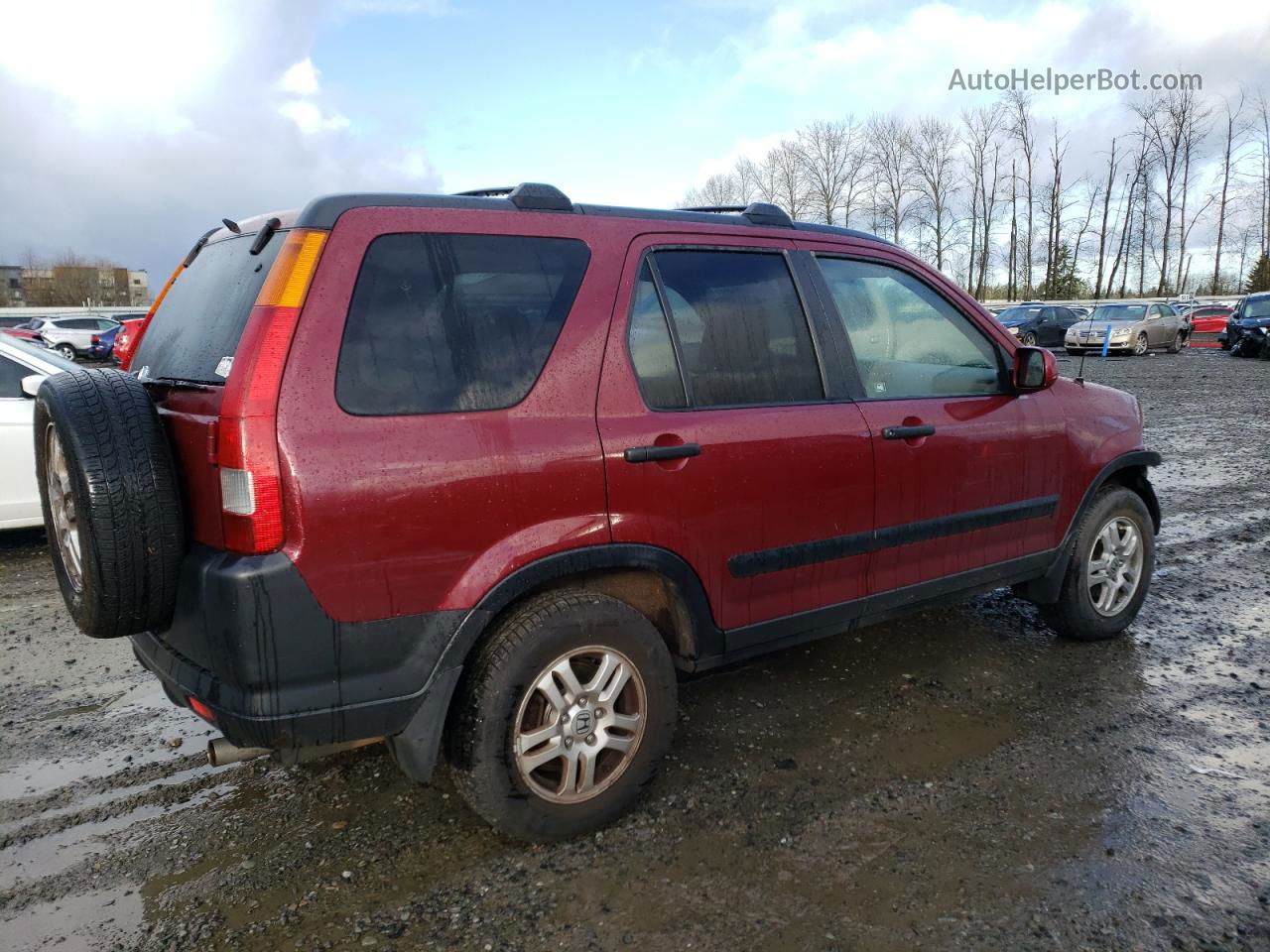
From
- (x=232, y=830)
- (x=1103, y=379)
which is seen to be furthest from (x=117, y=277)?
(x=232, y=830)

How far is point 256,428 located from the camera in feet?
7.43

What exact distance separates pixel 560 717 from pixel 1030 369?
99.7 inches

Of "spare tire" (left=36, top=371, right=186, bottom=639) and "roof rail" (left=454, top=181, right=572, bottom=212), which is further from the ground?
"roof rail" (left=454, top=181, right=572, bottom=212)

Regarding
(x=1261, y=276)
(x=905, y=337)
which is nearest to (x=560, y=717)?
(x=905, y=337)

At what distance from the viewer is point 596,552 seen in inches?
107

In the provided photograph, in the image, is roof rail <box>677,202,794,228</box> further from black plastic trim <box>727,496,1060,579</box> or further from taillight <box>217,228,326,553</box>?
taillight <box>217,228,326,553</box>

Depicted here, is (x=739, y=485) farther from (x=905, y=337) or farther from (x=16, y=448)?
(x=16, y=448)

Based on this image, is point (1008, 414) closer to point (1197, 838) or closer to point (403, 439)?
point (1197, 838)

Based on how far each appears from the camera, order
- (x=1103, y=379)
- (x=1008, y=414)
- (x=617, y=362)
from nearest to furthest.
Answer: (x=617, y=362) → (x=1008, y=414) → (x=1103, y=379)

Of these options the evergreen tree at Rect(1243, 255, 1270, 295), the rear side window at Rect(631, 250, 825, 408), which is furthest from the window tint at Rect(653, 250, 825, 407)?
the evergreen tree at Rect(1243, 255, 1270, 295)

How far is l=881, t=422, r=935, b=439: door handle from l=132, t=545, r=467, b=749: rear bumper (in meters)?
1.78

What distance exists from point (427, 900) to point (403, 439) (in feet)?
4.35

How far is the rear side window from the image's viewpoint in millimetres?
3008

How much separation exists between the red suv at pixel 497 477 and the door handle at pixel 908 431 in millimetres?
15
